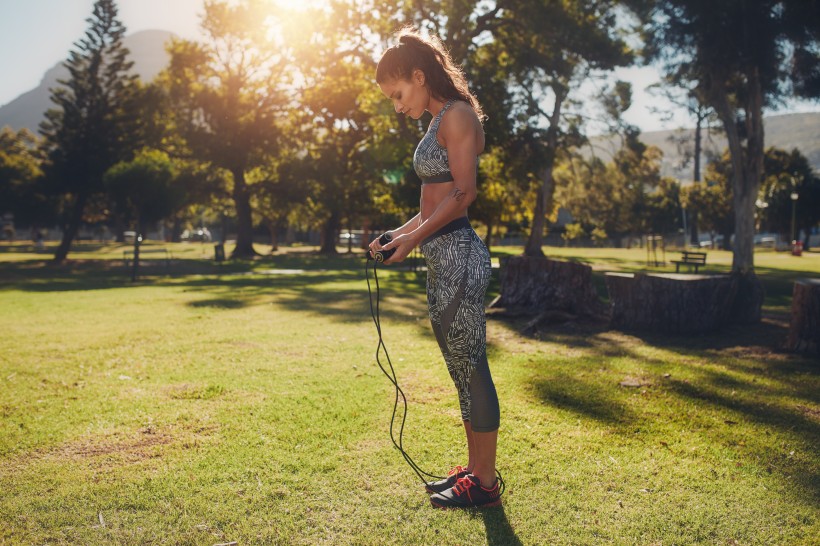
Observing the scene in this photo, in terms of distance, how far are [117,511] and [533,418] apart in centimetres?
314

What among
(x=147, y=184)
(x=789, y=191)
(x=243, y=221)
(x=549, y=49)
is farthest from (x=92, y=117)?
(x=789, y=191)

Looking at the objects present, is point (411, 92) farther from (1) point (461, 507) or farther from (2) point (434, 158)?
(1) point (461, 507)

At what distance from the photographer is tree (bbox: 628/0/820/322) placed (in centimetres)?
1859

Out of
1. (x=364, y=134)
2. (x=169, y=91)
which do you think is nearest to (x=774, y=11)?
(x=364, y=134)

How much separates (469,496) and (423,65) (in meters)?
2.39

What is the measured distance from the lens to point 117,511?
324 cm

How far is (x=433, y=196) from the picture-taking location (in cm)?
329

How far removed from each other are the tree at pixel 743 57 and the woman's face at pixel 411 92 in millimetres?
19194

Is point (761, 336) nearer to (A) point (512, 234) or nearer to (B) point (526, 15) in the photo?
(B) point (526, 15)

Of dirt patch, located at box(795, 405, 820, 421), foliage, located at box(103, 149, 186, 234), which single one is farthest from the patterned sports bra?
foliage, located at box(103, 149, 186, 234)

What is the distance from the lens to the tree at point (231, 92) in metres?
38.2

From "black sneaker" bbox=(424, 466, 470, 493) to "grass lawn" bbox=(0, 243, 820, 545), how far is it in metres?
0.16

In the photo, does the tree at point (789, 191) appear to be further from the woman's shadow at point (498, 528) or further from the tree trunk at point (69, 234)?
the woman's shadow at point (498, 528)

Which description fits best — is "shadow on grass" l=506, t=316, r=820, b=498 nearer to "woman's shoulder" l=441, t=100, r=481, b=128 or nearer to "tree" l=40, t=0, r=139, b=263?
"woman's shoulder" l=441, t=100, r=481, b=128
